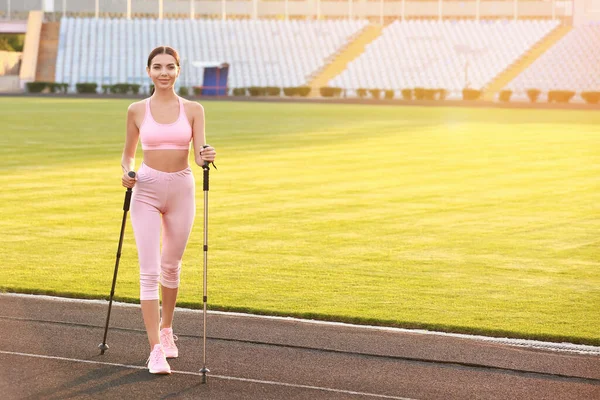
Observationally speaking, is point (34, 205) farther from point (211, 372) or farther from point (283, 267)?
point (211, 372)

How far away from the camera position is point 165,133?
8.41 metres

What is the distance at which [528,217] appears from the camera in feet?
59.7

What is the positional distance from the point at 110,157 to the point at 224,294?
1655 cm

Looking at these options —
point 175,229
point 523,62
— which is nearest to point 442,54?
point 523,62

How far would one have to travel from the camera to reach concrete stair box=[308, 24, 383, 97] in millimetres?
90537

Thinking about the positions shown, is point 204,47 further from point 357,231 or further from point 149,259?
point 149,259

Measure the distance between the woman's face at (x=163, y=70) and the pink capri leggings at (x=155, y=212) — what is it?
24.9 inches

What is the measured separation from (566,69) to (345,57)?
746 inches

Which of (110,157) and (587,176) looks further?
(110,157)

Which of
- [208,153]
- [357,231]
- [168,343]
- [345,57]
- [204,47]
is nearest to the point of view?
[208,153]

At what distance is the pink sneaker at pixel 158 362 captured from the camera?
27.0ft

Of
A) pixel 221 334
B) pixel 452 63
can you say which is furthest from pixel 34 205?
pixel 452 63

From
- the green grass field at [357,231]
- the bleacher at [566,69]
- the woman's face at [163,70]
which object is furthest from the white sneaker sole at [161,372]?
the bleacher at [566,69]

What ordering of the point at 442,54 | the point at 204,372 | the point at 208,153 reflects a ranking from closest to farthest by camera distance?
the point at 204,372 < the point at 208,153 < the point at 442,54
